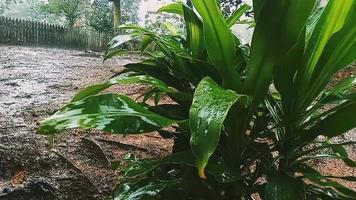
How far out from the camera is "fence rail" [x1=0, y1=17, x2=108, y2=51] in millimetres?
15305

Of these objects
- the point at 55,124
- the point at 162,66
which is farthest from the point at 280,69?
the point at 55,124

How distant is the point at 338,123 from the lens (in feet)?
3.63

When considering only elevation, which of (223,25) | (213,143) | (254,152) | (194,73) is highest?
(223,25)

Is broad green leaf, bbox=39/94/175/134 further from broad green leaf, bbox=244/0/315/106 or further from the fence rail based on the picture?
the fence rail

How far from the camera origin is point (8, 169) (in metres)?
1.96

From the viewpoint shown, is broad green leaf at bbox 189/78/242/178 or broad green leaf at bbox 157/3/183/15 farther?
broad green leaf at bbox 157/3/183/15

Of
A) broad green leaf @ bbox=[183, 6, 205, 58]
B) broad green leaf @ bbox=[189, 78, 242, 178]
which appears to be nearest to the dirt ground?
broad green leaf @ bbox=[183, 6, 205, 58]

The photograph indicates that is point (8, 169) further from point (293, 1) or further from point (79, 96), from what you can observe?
point (293, 1)

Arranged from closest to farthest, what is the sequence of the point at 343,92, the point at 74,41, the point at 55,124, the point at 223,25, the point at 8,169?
the point at 55,124 < the point at 223,25 < the point at 343,92 < the point at 8,169 < the point at 74,41

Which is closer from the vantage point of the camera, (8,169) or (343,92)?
(343,92)

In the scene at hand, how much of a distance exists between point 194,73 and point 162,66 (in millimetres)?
193

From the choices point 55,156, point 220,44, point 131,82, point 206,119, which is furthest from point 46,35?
point 206,119

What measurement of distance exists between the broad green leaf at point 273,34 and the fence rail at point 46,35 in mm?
16098

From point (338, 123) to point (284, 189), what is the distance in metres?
0.27
